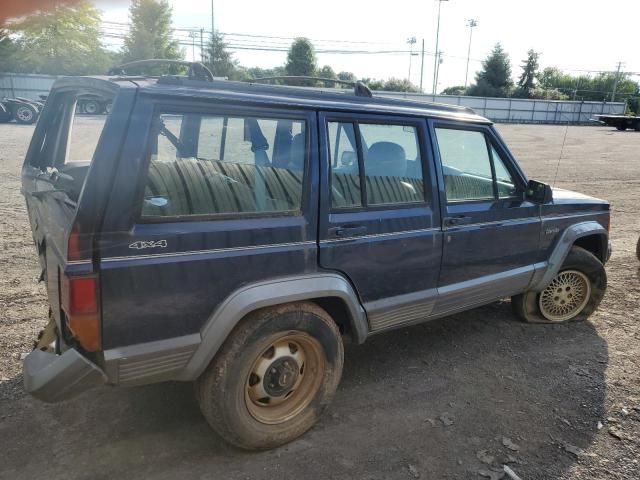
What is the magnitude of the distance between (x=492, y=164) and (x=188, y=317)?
2.57m

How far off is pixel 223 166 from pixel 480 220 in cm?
194

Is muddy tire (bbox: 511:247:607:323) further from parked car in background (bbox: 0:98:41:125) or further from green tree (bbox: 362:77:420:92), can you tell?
green tree (bbox: 362:77:420:92)

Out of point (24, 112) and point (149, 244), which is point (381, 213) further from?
point (24, 112)

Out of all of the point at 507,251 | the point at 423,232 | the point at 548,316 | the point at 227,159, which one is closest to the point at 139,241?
the point at 227,159

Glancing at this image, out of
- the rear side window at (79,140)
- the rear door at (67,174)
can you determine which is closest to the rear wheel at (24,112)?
the rear door at (67,174)

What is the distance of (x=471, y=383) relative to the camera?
11.8ft

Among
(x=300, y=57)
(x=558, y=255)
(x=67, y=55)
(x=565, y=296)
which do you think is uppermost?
(x=300, y=57)

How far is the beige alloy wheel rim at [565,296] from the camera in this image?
4.52 metres

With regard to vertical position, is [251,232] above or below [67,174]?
below

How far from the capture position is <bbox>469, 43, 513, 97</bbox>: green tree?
59531mm

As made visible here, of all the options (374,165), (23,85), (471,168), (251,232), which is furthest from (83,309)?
(23,85)

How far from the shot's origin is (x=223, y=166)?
2.66 metres

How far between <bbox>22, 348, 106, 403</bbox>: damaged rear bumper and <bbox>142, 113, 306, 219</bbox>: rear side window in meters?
0.74

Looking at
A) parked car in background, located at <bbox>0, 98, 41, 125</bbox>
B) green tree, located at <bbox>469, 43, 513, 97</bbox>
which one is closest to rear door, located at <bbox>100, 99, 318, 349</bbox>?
parked car in background, located at <bbox>0, 98, 41, 125</bbox>
